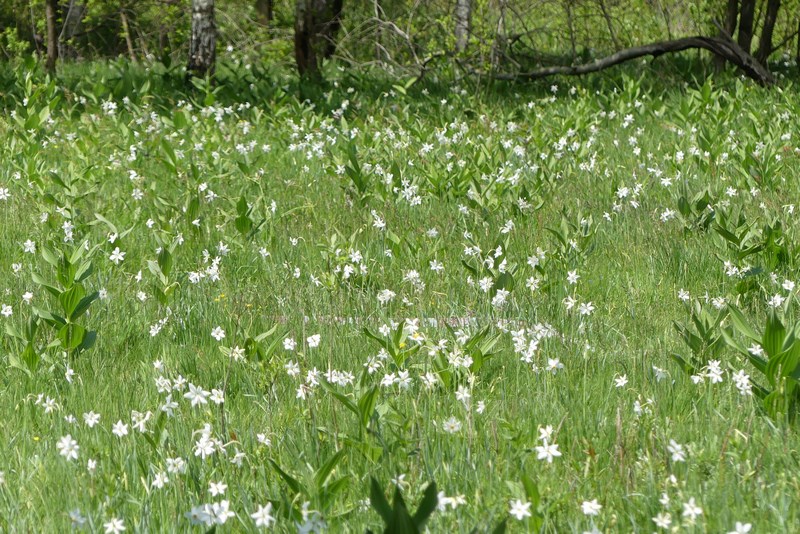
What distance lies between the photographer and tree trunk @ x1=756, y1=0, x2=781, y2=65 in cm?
1110

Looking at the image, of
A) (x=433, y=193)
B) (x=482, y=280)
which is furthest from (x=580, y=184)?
(x=482, y=280)

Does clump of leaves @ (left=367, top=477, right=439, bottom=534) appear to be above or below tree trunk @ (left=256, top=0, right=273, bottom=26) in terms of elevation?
above

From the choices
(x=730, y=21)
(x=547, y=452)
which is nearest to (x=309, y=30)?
(x=730, y=21)

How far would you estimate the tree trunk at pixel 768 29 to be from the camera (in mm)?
11105

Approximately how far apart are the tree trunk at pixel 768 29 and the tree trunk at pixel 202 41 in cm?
654

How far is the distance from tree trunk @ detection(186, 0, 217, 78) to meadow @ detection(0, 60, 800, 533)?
362 cm

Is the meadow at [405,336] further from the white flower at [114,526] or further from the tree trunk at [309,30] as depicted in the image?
the tree trunk at [309,30]

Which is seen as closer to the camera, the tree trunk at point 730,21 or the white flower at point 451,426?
the white flower at point 451,426

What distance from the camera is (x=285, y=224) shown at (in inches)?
227

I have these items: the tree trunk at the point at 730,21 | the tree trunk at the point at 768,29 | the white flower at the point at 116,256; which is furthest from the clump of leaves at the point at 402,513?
the tree trunk at the point at 768,29

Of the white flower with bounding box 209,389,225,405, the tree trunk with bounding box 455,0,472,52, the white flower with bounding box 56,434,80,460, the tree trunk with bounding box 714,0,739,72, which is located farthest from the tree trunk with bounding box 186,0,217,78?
the white flower with bounding box 56,434,80,460

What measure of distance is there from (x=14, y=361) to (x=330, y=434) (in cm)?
136

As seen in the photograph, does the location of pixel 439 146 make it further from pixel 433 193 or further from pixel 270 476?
pixel 270 476

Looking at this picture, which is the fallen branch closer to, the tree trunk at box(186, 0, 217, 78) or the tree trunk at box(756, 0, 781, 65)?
the tree trunk at box(756, 0, 781, 65)
